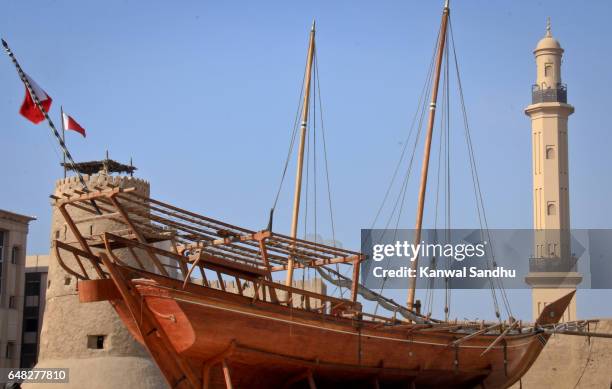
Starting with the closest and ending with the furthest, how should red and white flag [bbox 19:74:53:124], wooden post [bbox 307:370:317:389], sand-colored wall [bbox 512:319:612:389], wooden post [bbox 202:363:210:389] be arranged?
1. wooden post [bbox 202:363:210:389]
2. wooden post [bbox 307:370:317:389]
3. red and white flag [bbox 19:74:53:124]
4. sand-colored wall [bbox 512:319:612:389]

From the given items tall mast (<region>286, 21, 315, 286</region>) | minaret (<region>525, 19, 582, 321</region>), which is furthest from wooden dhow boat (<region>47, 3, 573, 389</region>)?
minaret (<region>525, 19, 582, 321</region>)

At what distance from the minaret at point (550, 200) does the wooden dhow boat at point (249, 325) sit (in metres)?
27.2

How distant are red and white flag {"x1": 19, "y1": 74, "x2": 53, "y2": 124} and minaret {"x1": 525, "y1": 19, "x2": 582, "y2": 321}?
30.9 meters

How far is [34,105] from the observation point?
22.4m

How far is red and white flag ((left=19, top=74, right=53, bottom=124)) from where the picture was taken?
72.9 ft

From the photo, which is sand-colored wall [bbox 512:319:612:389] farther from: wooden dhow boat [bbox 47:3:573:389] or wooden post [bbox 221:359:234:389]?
wooden post [bbox 221:359:234:389]

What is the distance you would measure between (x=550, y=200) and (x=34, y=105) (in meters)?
31.4

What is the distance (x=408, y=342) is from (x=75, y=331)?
48.2ft

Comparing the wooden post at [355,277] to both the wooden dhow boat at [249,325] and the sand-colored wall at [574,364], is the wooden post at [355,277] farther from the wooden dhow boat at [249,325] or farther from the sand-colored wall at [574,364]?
the sand-colored wall at [574,364]

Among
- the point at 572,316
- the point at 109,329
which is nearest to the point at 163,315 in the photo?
the point at 109,329

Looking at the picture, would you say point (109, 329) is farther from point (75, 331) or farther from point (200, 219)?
point (200, 219)

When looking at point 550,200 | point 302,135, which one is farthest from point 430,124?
point 550,200

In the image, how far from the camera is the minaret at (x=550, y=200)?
160 ft

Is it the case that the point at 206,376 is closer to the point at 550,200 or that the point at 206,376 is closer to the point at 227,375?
the point at 227,375
